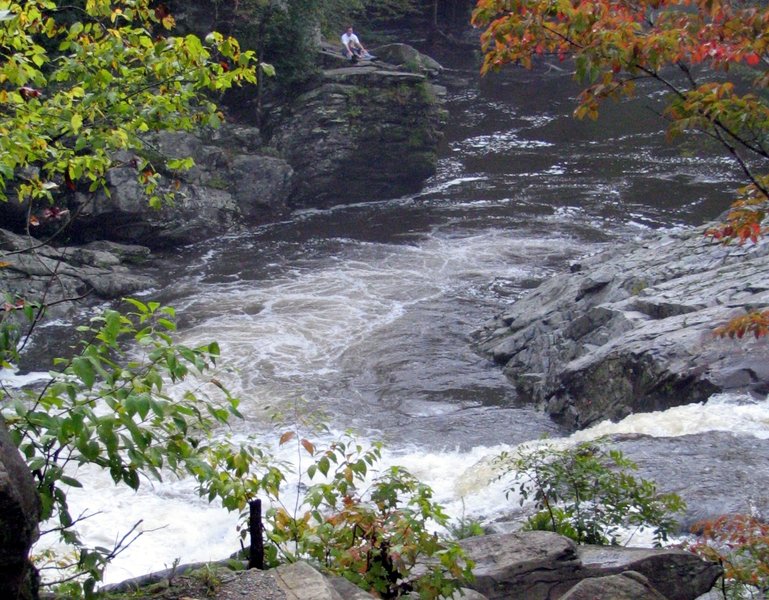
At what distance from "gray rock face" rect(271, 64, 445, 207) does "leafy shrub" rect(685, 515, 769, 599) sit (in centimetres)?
1608

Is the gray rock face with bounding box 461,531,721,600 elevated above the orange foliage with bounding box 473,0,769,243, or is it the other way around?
the orange foliage with bounding box 473,0,769,243

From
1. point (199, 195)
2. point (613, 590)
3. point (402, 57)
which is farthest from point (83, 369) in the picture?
point (402, 57)

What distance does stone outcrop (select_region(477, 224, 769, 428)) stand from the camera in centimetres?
906

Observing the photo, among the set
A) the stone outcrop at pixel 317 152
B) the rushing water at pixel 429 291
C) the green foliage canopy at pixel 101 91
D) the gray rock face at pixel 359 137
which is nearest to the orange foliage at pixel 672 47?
the green foliage canopy at pixel 101 91

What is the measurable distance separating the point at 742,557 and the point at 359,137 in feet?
55.2

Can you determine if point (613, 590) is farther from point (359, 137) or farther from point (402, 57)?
point (402, 57)

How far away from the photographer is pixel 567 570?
484 centimetres

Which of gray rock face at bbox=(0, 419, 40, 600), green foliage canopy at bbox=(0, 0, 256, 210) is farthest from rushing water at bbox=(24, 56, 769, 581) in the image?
gray rock face at bbox=(0, 419, 40, 600)

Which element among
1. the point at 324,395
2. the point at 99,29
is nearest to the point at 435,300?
the point at 324,395

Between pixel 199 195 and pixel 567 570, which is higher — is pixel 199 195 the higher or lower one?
the lower one

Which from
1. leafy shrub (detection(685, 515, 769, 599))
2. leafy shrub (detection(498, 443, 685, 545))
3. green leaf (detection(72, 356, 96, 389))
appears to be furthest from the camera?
leafy shrub (detection(498, 443, 685, 545))

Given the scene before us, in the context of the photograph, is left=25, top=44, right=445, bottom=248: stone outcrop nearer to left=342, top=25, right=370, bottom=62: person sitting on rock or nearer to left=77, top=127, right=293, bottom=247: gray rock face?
left=77, top=127, right=293, bottom=247: gray rock face

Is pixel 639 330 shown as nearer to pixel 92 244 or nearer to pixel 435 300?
pixel 435 300

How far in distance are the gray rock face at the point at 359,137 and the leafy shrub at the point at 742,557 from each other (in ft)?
52.8
